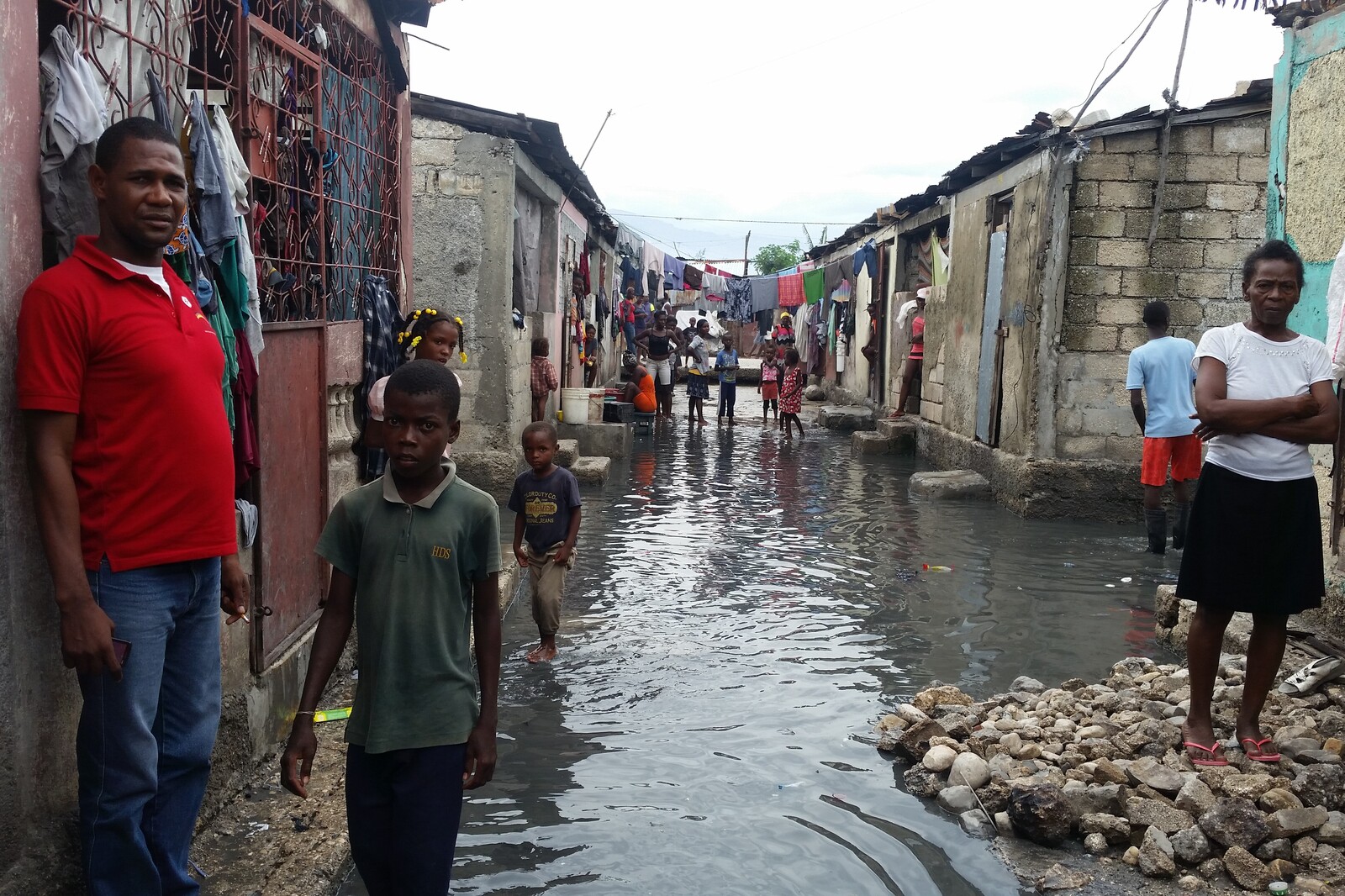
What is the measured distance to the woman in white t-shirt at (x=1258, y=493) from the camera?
4234mm

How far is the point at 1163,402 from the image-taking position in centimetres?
845

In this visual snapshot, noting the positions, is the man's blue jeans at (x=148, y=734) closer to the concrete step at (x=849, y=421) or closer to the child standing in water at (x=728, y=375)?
the child standing in water at (x=728, y=375)

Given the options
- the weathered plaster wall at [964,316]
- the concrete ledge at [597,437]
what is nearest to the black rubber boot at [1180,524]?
the weathered plaster wall at [964,316]

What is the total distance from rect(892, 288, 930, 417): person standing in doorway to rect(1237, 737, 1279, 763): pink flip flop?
40.7 ft

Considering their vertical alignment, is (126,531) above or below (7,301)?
below

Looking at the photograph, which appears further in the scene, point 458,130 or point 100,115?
point 458,130

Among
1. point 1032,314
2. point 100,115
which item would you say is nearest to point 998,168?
point 1032,314

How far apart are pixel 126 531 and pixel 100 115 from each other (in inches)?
46.0

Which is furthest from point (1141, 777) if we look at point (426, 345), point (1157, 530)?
point (1157, 530)

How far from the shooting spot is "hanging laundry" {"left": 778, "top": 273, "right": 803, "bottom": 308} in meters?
32.5

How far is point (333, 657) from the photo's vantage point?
9.48 feet

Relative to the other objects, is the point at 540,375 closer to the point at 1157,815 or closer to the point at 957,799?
the point at 957,799

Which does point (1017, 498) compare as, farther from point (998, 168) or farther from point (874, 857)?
point (874, 857)

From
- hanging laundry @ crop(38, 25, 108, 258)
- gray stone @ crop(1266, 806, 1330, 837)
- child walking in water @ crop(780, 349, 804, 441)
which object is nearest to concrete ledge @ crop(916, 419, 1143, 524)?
child walking in water @ crop(780, 349, 804, 441)
